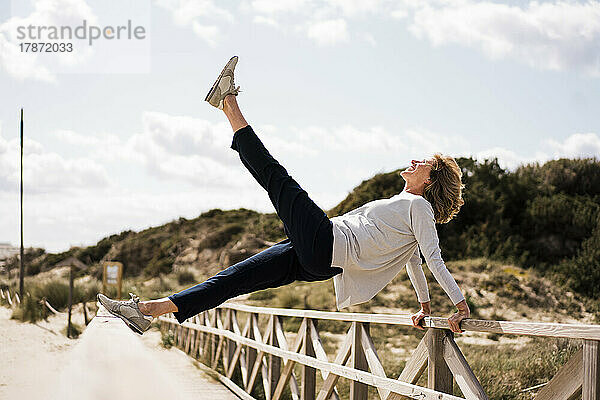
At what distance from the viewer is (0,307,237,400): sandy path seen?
279 inches

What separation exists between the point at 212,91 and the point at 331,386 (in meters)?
2.25

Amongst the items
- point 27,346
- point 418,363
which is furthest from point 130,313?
point 27,346

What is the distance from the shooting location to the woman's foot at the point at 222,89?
337 centimetres

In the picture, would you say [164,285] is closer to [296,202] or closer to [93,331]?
[296,202]

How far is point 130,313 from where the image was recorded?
2.99m

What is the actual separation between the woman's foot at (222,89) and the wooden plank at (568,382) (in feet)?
6.78

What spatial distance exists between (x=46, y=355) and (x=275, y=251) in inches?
374

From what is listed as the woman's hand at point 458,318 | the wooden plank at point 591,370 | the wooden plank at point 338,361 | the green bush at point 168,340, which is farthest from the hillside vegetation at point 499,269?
the wooden plank at point 591,370

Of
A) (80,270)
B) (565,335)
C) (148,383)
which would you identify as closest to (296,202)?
(565,335)

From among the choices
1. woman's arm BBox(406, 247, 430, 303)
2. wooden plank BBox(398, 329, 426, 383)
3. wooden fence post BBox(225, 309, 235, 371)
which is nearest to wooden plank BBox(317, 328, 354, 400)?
woman's arm BBox(406, 247, 430, 303)

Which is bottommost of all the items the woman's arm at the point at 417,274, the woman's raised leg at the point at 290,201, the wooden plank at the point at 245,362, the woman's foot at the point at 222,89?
the wooden plank at the point at 245,362

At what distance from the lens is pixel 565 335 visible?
2264 millimetres

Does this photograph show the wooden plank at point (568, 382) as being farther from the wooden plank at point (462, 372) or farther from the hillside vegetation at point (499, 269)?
the hillside vegetation at point (499, 269)

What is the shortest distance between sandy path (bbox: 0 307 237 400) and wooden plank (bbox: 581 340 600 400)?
9.34 feet
